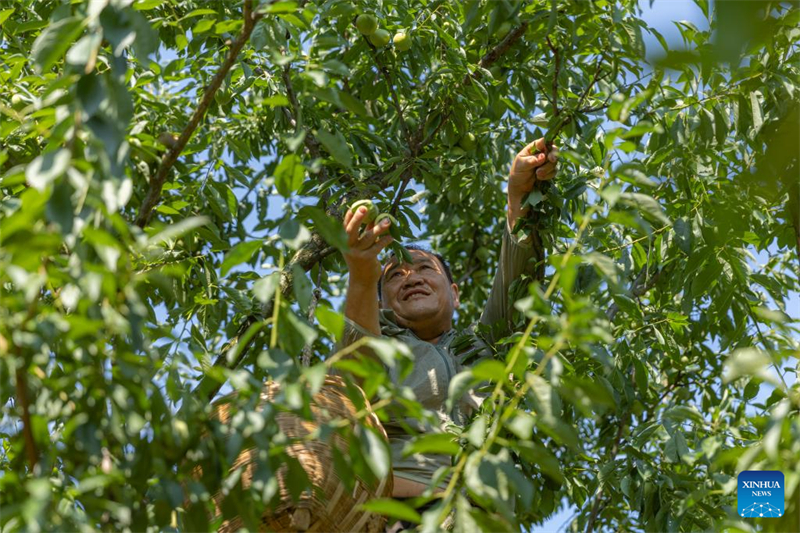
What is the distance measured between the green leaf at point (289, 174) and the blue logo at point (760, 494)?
4.09ft

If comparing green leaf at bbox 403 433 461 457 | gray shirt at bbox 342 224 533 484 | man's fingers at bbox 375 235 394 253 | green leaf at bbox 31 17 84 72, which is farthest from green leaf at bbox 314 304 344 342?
gray shirt at bbox 342 224 533 484

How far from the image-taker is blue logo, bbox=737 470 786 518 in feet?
7.93

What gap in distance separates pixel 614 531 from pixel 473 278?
1.34 meters

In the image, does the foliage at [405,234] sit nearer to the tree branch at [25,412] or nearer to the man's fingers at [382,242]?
the tree branch at [25,412]

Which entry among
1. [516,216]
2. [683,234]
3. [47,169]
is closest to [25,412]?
[47,169]

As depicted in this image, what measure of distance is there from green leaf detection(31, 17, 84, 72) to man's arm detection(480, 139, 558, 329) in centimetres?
142

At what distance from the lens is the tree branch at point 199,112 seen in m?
2.14

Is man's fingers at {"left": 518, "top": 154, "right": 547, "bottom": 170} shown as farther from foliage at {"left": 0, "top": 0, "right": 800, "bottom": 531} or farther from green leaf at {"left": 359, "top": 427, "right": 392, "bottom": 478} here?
green leaf at {"left": 359, "top": 427, "right": 392, "bottom": 478}

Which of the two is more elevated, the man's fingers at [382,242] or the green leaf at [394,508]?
the man's fingers at [382,242]

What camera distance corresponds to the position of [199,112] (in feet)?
7.34

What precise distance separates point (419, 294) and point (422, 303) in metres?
0.04

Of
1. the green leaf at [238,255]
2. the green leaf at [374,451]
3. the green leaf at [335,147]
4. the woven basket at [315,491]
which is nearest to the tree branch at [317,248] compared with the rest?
the woven basket at [315,491]

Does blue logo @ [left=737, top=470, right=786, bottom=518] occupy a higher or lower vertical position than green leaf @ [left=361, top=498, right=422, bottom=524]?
lower

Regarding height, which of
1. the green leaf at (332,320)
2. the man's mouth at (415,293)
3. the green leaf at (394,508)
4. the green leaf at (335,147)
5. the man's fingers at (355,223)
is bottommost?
the green leaf at (394,508)
